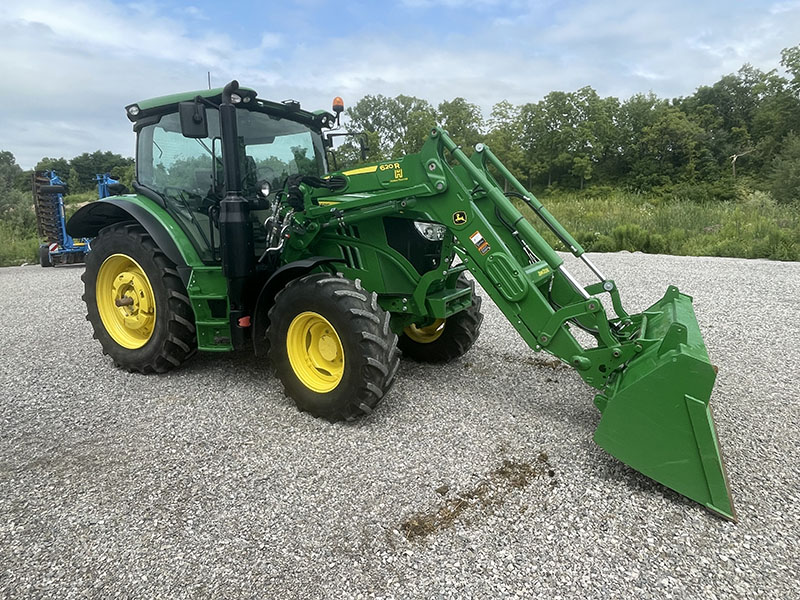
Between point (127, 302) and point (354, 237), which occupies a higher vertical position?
point (354, 237)

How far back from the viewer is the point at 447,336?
454 centimetres

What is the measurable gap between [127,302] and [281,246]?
175cm

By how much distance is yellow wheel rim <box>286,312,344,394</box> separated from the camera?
360 centimetres

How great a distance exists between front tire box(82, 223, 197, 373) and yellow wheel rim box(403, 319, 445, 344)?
6.24ft

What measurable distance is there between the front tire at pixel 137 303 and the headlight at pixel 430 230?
6.73ft

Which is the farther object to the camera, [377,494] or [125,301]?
[125,301]

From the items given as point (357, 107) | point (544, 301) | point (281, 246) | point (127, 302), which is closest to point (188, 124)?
point (281, 246)

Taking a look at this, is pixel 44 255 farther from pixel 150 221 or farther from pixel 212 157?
pixel 212 157

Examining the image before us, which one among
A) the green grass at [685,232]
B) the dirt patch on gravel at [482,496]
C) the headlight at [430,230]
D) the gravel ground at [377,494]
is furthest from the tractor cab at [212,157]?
the green grass at [685,232]

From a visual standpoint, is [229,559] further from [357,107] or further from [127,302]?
[357,107]

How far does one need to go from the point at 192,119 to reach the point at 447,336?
2653mm

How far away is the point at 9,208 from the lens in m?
18.9

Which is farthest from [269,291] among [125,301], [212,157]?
[125,301]

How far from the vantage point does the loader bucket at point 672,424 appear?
7.95 ft
